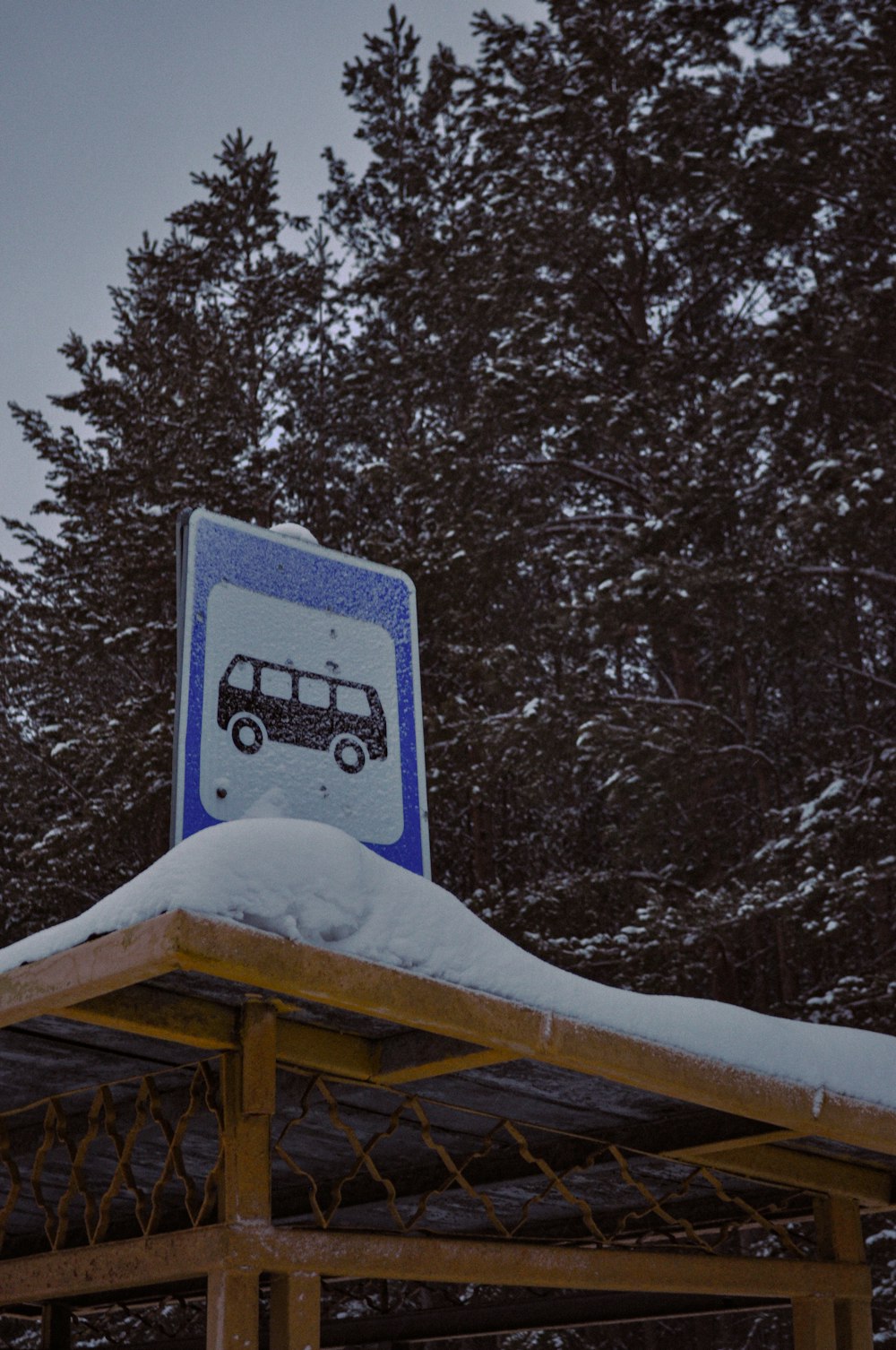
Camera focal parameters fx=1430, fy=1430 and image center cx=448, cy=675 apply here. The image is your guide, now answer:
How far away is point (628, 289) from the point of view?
63.6ft

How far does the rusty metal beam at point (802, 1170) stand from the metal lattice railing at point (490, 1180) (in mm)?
182

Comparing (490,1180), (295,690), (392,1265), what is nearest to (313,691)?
(295,690)

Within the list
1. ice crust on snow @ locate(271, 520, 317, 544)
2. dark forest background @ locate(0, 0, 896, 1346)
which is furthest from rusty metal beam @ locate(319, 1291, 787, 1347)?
dark forest background @ locate(0, 0, 896, 1346)

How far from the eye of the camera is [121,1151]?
3.68 meters

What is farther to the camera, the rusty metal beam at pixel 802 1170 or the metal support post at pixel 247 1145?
the rusty metal beam at pixel 802 1170

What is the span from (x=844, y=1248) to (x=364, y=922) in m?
2.91

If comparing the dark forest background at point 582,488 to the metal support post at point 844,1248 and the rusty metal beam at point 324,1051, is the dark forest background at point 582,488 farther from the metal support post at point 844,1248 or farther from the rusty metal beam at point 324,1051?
the rusty metal beam at point 324,1051

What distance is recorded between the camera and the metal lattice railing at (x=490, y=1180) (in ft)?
14.1

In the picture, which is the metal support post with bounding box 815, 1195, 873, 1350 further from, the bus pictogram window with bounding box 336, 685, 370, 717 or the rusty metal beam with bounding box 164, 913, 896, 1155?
the bus pictogram window with bounding box 336, 685, 370, 717

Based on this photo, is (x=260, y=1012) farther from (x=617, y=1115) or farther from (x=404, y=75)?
(x=404, y=75)

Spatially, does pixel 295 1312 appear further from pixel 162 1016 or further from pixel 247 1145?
pixel 162 1016

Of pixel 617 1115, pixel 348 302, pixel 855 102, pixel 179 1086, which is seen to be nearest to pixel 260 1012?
pixel 179 1086

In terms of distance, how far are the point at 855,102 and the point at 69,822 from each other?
13436 millimetres

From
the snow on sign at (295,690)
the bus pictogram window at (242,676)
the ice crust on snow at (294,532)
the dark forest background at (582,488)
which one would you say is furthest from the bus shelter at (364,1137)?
the dark forest background at (582,488)
